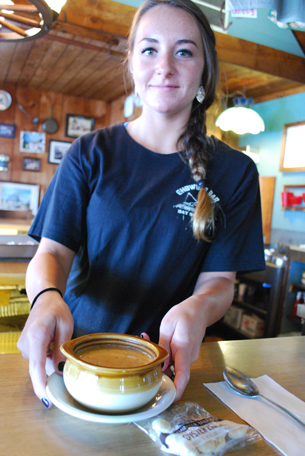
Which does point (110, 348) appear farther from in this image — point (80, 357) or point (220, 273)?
point (220, 273)

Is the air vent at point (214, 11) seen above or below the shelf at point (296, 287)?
above

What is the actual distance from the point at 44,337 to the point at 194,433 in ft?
0.87

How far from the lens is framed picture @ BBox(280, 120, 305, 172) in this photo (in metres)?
3.66

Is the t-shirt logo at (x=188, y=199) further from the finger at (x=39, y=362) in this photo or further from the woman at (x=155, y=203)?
the finger at (x=39, y=362)

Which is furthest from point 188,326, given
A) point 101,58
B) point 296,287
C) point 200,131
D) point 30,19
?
point 101,58

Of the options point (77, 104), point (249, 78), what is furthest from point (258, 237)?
point (77, 104)

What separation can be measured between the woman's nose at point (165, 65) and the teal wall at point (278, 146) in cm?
304

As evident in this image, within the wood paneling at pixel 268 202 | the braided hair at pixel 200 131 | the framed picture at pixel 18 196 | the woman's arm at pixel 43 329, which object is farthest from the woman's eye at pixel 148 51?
the framed picture at pixel 18 196

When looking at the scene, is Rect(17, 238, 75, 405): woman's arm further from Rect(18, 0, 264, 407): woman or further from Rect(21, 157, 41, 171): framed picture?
Rect(21, 157, 41, 171): framed picture

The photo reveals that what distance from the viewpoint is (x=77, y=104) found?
557cm

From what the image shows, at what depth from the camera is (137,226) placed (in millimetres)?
985

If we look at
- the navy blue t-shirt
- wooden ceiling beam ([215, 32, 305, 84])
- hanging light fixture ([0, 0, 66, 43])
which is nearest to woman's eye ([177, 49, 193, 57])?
the navy blue t-shirt

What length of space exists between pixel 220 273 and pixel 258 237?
0.15 m

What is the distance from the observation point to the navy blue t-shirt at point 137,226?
99 centimetres
